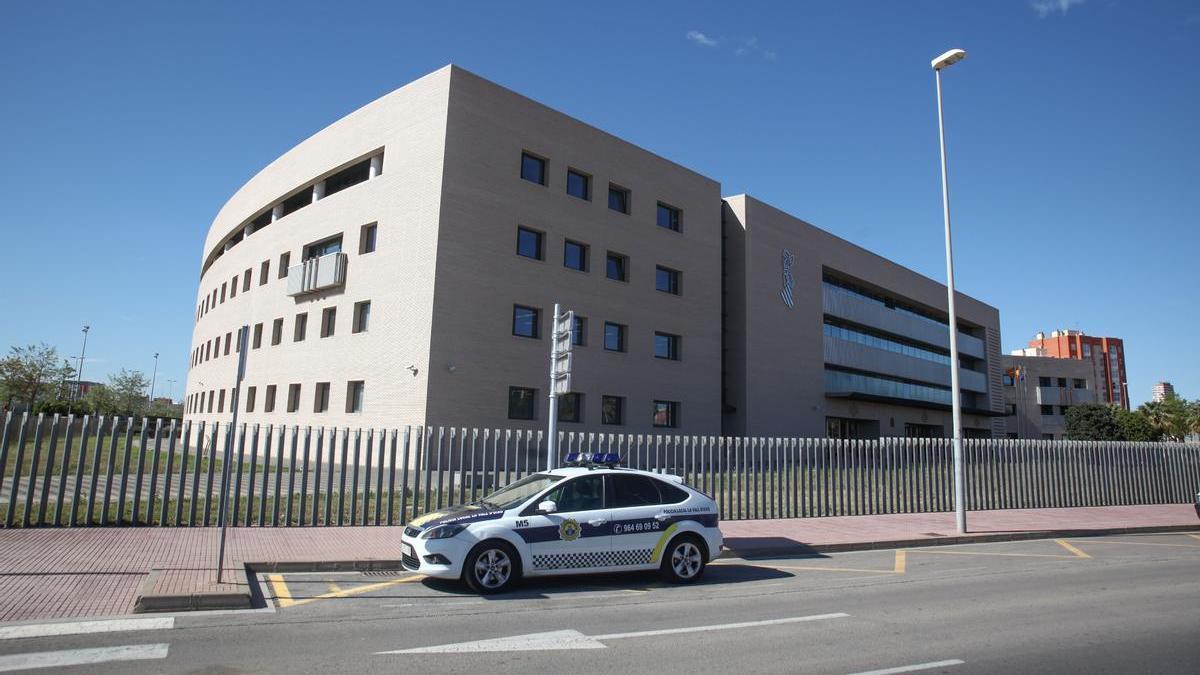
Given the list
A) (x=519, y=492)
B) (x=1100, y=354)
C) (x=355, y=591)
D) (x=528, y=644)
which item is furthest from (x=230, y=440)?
(x=1100, y=354)

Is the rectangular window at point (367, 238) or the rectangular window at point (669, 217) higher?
the rectangular window at point (669, 217)

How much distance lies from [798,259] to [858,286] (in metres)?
8.89

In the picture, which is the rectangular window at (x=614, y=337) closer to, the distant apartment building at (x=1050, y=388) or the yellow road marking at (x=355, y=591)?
the yellow road marking at (x=355, y=591)

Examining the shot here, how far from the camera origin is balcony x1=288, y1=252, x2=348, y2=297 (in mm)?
27188

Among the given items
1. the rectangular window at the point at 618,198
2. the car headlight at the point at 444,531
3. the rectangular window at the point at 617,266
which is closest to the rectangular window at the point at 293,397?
the rectangular window at the point at 617,266

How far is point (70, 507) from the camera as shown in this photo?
1212cm

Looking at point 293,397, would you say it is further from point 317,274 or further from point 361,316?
point 361,316

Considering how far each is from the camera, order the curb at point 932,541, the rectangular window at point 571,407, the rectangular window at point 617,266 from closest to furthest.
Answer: the curb at point 932,541 < the rectangular window at point 571,407 < the rectangular window at point 617,266

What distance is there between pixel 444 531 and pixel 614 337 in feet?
68.0

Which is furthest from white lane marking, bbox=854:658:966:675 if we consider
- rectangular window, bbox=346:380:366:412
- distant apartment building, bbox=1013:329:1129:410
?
distant apartment building, bbox=1013:329:1129:410

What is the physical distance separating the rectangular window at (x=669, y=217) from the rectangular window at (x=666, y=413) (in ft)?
25.5

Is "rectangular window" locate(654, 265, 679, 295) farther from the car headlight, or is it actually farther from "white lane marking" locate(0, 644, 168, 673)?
"white lane marking" locate(0, 644, 168, 673)

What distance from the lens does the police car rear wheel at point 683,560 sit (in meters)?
9.66

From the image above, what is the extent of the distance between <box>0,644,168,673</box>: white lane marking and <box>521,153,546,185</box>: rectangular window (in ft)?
73.7
